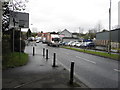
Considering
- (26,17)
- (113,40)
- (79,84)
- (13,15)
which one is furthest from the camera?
(113,40)

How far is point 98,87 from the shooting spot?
214 inches

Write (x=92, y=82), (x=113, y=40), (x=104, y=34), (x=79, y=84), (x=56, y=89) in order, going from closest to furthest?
(x=56, y=89), (x=79, y=84), (x=92, y=82), (x=113, y=40), (x=104, y=34)

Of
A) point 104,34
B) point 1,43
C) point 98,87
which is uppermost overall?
point 104,34

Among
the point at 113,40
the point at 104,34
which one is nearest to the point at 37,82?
the point at 113,40

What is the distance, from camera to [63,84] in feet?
18.1

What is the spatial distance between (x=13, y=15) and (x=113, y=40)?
29.1 m

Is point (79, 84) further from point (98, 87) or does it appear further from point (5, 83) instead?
point (5, 83)

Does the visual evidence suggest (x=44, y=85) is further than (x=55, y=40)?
No

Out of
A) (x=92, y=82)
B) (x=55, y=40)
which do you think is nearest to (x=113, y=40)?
(x=55, y=40)

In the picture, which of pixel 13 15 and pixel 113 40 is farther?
pixel 113 40

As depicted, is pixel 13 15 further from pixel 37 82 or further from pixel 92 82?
pixel 92 82

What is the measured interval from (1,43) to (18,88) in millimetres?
4252

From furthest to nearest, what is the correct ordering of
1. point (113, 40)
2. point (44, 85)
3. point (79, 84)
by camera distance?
1. point (113, 40)
2. point (79, 84)
3. point (44, 85)

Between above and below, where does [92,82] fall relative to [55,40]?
below
